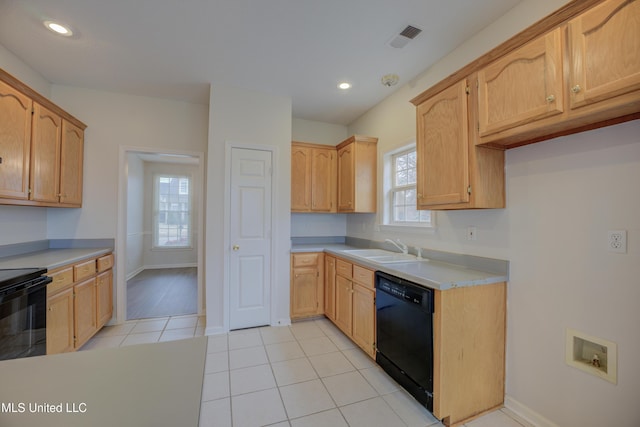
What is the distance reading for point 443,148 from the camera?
80.7 inches

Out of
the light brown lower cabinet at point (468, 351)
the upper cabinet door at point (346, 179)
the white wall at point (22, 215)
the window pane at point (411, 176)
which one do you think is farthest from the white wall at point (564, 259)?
the white wall at point (22, 215)

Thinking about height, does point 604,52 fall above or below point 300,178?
above

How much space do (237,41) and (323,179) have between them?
193 cm

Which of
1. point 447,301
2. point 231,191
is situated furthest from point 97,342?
point 447,301

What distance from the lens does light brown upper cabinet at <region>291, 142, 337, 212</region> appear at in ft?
11.9

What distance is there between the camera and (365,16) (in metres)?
1.97

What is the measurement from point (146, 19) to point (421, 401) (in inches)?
135

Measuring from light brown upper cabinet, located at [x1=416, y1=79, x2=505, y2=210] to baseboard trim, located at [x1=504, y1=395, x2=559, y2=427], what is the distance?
1.35m

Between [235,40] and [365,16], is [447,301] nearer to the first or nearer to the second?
[365,16]

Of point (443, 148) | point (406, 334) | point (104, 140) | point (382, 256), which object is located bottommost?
point (406, 334)

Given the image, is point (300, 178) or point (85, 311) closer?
point (85, 311)

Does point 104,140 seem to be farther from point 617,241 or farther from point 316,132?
point 617,241

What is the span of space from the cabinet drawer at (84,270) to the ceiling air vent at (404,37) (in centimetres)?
342

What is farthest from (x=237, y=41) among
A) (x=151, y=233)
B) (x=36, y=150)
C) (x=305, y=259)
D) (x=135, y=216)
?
(x=151, y=233)
